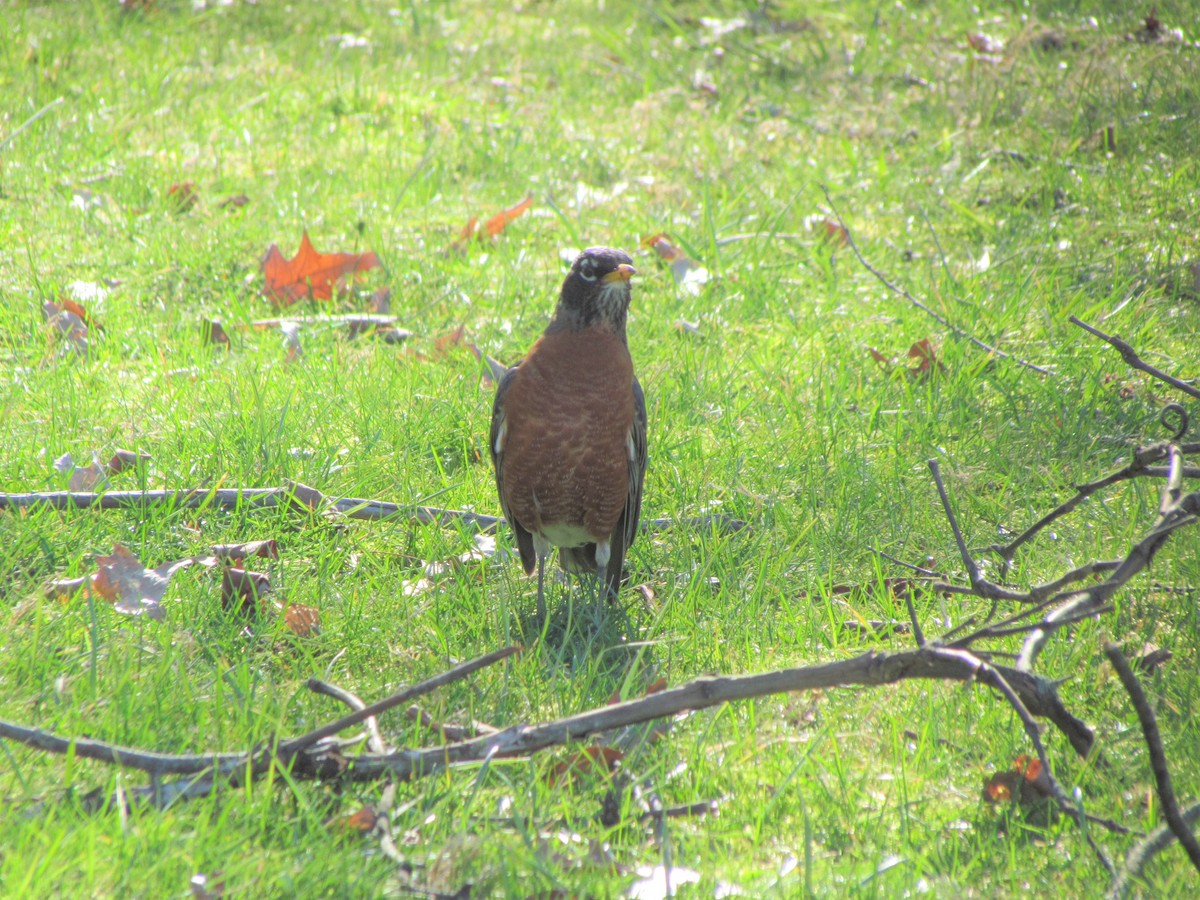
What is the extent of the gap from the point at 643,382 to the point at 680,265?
1.14 metres

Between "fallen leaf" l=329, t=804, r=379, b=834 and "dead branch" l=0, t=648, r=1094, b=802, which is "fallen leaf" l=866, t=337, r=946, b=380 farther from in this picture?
"fallen leaf" l=329, t=804, r=379, b=834

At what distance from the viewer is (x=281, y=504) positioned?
138 inches

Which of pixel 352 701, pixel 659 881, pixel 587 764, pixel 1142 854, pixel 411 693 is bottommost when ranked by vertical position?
→ pixel 587 764

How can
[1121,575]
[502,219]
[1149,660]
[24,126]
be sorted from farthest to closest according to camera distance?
[502,219] < [24,126] < [1149,660] < [1121,575]

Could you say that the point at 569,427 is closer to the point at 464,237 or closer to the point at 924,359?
the point at 924,359

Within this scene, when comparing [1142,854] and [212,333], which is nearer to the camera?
[1142,854]

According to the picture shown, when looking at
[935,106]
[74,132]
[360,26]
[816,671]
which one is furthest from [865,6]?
[816,671]

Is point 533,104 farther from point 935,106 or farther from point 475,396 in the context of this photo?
point 475,396

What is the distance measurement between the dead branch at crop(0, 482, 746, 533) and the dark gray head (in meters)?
0.70

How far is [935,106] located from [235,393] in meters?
4.78

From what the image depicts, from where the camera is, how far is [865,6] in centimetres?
853

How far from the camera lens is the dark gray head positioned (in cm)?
348

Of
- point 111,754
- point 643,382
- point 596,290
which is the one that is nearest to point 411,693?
point 111,754

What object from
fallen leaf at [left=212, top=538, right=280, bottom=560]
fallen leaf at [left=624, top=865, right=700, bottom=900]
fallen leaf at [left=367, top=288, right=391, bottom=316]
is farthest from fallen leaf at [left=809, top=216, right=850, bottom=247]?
fallen leaf at [left=624, top=865, right=700, bottom=900]
